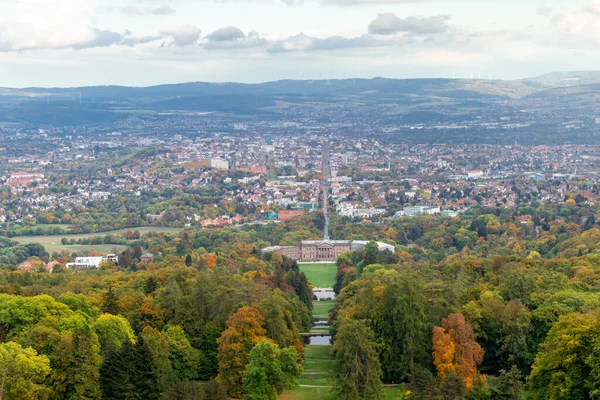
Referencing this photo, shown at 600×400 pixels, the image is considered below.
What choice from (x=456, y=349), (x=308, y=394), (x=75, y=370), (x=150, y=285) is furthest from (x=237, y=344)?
(x=150, y=285)

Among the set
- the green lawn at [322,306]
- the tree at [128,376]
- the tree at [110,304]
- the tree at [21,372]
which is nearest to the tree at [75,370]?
the tree at [128,376]

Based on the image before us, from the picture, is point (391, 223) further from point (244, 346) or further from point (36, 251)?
point (244, 346)

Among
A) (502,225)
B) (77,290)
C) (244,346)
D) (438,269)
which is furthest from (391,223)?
(244,346)

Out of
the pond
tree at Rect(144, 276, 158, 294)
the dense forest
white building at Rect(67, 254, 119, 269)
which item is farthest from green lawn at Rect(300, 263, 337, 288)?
tree at Rect(144, 276, 158, 294)

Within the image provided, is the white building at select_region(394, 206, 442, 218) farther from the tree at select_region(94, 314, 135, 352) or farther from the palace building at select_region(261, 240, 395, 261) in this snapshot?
the tree at select_region(94, 314, 135, 352)

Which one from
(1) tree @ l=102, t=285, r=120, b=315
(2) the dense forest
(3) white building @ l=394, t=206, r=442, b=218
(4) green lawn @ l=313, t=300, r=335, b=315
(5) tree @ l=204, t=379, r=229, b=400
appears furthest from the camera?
(3) white building @ l=394, t=206, r=442, b=218

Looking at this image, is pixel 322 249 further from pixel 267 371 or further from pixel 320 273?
pixel 267 371
